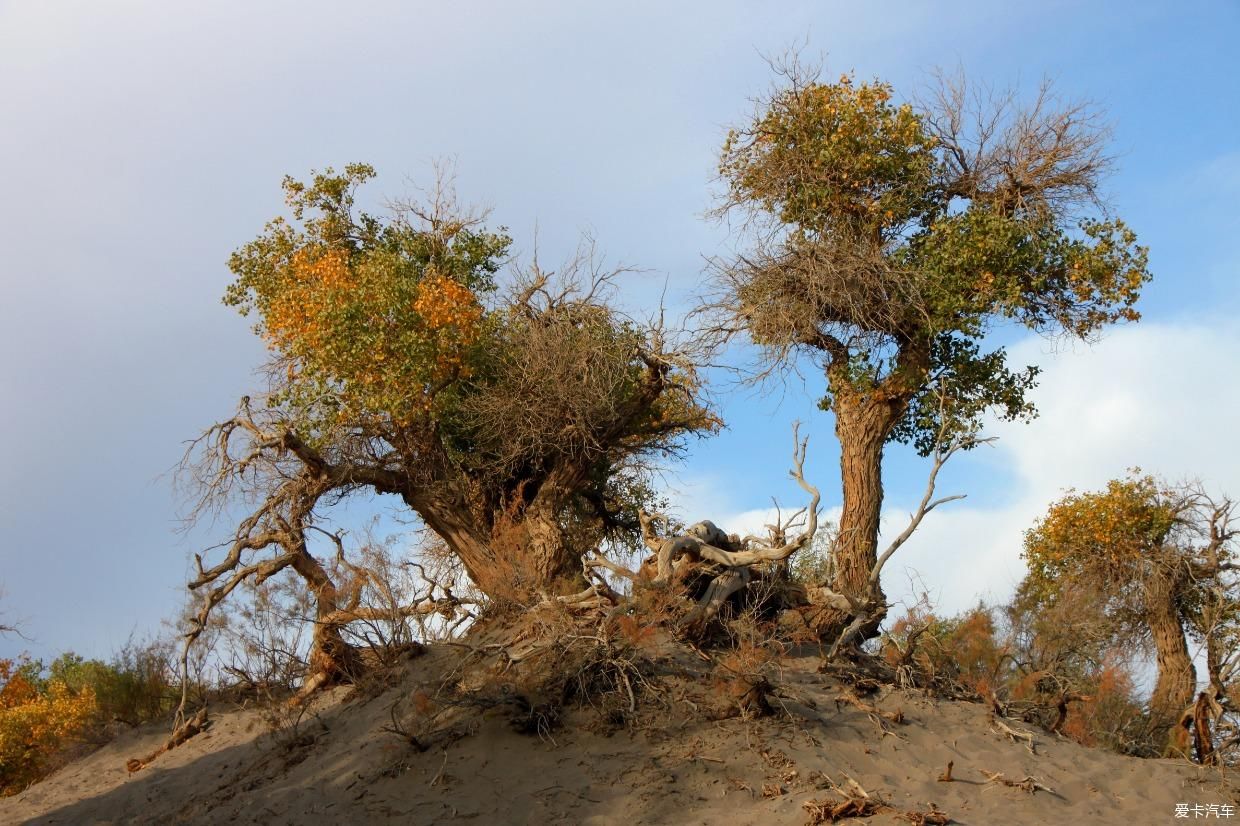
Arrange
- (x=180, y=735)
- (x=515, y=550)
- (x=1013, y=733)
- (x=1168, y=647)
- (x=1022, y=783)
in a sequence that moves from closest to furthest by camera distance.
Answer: (x=1022, y=783) < (x=1013, y=733) < (x=180, y=735) < (x=515, y=550) < (x=1168, y=647)

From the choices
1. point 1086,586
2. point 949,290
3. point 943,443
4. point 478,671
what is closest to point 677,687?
point 478,671

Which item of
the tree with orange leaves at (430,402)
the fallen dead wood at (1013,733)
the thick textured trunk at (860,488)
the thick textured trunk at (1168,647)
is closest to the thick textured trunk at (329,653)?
the tree with orange leaves at (430,402)

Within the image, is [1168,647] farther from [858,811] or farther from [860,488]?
[858,811]

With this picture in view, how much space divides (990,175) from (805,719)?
29.8 ft

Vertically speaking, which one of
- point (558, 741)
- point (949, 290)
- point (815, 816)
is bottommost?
point (815, 816)

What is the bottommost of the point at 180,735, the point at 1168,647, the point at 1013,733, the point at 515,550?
the point at 1013,733

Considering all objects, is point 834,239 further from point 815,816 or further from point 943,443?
point 815,816

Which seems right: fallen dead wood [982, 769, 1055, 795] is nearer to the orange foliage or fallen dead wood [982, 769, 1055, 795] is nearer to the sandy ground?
the sandy ground

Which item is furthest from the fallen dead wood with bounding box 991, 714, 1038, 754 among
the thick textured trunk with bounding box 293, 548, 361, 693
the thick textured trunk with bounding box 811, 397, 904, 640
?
the thick textured trunk with bounding box 293, 548, 361, 693

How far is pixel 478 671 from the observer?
551 inches

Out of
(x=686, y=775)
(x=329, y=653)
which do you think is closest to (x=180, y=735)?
(x=329, y=653)

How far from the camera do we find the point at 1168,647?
21.3 m

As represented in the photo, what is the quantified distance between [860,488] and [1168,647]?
880 centimetres

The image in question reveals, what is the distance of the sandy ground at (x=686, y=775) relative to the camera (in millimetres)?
11469
